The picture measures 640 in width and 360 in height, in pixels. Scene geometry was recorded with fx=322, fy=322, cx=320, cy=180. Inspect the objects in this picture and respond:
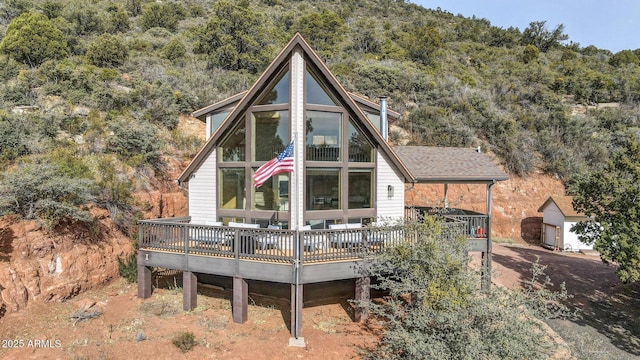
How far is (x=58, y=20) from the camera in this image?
92.3 feet

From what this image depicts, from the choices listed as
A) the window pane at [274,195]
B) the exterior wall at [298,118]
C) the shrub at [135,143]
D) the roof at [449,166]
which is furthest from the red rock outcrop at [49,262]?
the roof at [449,166]

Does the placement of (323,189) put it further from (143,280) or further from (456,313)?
(143,280)

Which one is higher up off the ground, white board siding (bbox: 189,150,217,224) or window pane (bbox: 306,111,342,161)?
window pane (bbox: 306,111,342,161)

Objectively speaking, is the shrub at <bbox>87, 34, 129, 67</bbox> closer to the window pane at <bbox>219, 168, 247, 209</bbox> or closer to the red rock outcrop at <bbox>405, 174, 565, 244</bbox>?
the window pane at <bbox>219, 168, 247, 209</bbox>

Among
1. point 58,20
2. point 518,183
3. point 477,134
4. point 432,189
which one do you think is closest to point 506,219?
point 518,183

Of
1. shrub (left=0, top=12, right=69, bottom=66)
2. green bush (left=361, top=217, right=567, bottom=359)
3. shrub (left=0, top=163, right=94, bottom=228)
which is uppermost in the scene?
shrub (left=0, top=12, right=69, bottom=66)

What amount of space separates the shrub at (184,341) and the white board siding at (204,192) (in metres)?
4.48

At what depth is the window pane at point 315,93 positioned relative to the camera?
11094 mm

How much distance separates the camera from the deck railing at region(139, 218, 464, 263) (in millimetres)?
9445

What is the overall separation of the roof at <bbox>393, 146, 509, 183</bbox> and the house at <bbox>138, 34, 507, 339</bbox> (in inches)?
18.1

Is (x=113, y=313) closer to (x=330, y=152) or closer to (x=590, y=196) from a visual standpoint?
(x=330, y=152)

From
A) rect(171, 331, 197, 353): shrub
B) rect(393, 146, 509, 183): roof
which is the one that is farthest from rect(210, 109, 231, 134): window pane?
rect(171, 331, 197, 353): shrub

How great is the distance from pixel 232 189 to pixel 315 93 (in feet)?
15.2

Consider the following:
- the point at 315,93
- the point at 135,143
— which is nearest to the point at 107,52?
the point at 135,143
